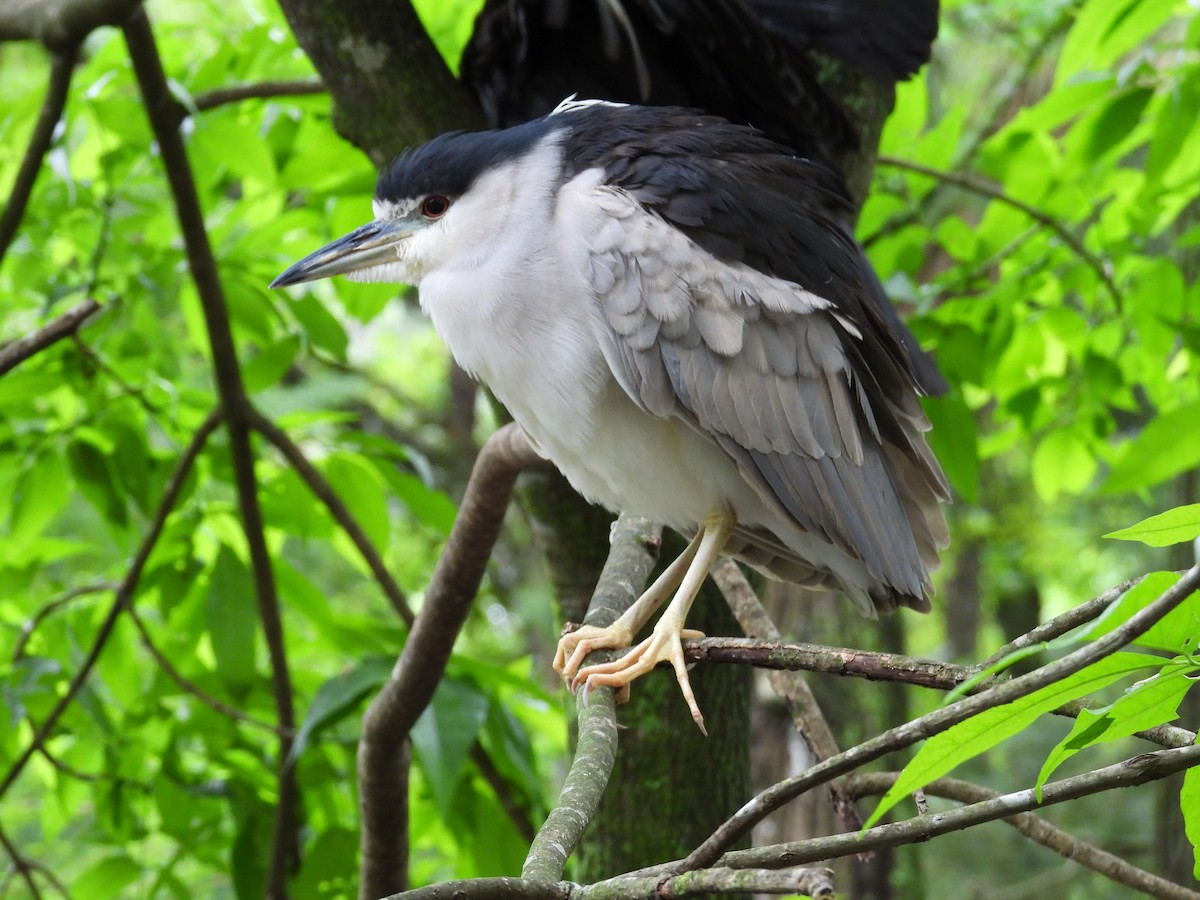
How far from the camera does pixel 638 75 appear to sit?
2.41 metres

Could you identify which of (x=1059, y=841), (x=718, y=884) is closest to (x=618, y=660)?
(x=1059, y=841)

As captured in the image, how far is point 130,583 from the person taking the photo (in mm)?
2535

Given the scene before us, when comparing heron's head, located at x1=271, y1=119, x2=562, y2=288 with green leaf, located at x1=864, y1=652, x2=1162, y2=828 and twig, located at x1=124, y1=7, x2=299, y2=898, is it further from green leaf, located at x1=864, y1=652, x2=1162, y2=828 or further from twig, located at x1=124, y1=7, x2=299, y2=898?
green leaf, located at x1=864, y1=652, x2=1162, y2=828

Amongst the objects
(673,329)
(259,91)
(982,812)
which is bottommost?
(982,812)

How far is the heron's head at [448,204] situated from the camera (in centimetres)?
194

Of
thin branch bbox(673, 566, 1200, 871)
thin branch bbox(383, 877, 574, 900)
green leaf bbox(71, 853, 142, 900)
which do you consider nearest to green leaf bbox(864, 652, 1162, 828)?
thin branch bbox(673, 566, 1200, 871)

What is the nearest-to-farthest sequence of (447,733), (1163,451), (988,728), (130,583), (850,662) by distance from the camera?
1. (988,728)
2. (850,662)
3. (1163,451)
4. (447,733)
5. (130,583)

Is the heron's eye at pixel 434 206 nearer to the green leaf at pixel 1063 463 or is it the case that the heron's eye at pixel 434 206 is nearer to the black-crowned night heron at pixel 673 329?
the black-crowned night heron at pixel 673 329

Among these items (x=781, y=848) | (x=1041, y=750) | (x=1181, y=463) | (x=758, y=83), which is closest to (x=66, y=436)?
(x=758, y=83)

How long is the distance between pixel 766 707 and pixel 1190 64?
274 centimetres

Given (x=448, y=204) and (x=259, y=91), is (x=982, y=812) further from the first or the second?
(x=259, y=91)

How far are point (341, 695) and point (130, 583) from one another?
22.3 inches

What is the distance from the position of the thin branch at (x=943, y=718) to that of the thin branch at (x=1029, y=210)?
196cm

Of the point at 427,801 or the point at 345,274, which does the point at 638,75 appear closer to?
the point at 345,274
